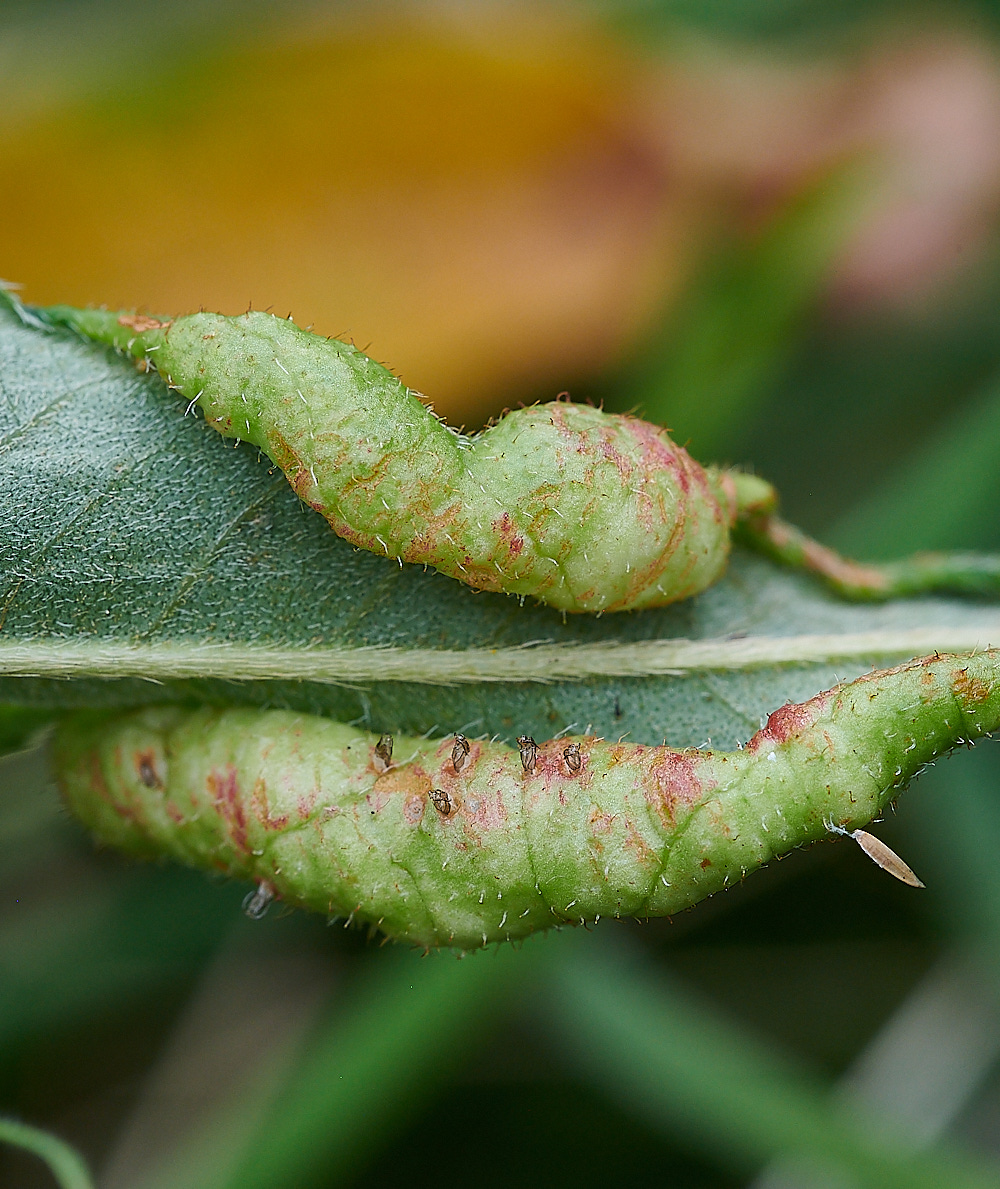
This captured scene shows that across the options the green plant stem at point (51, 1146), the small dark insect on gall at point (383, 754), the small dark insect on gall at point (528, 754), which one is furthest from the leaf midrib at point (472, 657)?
the green plant stem at point (51, 1146)

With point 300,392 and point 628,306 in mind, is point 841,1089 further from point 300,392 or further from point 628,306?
point 300,392

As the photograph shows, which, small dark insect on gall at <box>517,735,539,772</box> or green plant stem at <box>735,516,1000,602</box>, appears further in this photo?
green plant stem at <box>735,516,1000,602</box>

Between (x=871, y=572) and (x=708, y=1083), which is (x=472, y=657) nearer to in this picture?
(x=871, y=572)

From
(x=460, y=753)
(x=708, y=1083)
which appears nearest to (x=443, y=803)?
(x=460, y=753)

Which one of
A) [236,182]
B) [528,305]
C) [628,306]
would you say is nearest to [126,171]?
[236,182]

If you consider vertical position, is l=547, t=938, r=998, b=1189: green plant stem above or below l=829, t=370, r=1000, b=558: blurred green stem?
below

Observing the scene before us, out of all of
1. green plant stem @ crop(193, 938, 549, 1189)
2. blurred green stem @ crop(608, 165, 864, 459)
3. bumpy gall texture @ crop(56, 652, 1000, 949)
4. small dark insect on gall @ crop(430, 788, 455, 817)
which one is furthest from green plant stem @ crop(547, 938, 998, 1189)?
small dark insect on gall @ crop(430, 788, 455, 817)

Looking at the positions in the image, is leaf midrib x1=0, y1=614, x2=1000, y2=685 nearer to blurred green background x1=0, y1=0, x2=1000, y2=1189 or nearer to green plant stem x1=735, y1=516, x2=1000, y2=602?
green plant stem x1=735, y1=516, x2=1000, y2=602
